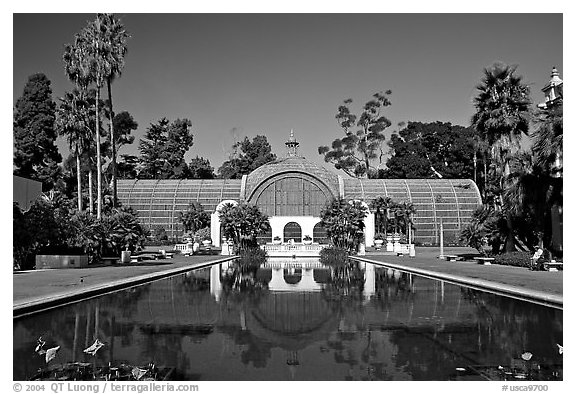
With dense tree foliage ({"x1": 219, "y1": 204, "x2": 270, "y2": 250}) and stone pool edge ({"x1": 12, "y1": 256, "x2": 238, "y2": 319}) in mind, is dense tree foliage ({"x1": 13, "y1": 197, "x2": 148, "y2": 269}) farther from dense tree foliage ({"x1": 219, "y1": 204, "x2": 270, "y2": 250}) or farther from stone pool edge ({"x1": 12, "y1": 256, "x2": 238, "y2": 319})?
dense tree foliage ({"x1": 219, "y1": 204, "x2": 270, "y2": 250})

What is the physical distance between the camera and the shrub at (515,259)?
28406mm

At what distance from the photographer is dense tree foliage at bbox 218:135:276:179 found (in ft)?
325

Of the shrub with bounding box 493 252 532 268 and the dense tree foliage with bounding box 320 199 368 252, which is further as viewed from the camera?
the dense tree foliage with bounding box 320 199 368 252

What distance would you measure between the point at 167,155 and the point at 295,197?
32.6 meters

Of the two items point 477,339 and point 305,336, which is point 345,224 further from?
point 477,339

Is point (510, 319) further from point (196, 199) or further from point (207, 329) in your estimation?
point (196, 199)

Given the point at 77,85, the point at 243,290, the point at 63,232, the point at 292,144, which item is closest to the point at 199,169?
the point at 292,144

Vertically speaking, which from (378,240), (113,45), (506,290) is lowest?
(378,240)

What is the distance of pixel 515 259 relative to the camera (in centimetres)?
2952

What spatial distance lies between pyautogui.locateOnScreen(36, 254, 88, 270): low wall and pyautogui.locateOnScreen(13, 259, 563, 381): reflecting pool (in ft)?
41.1

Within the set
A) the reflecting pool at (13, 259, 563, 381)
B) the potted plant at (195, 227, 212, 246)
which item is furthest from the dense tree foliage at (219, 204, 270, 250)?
the reflecting pool at (13, 259, 563, 381)

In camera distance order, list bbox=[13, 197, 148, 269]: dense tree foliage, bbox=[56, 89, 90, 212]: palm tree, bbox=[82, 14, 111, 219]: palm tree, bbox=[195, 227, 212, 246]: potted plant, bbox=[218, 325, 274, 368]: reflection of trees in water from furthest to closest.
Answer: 1. bbox=[195, 227, 212, 246]: potted plant
2. bbox=[56, 89, 90, 212]: palm tree
3. bbox=[82, 14, 111, 219]: palm tree
4. bbox=[13, 197, 148, 269]: dense tree foliage
5. bbox=[218, 325, 274, 368]: reflection of trees in water

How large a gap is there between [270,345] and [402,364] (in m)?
2.26
